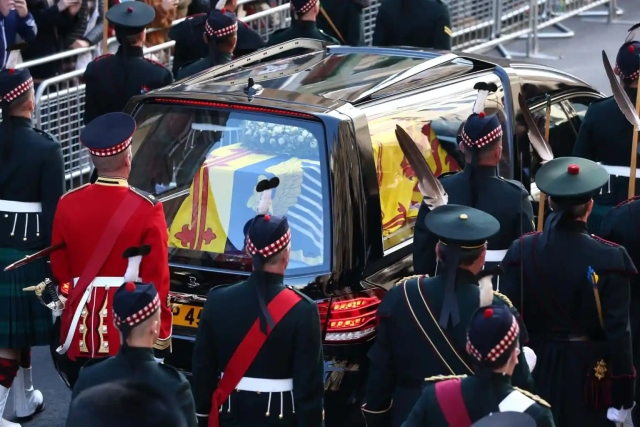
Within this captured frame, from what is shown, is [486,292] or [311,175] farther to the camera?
[311,175]

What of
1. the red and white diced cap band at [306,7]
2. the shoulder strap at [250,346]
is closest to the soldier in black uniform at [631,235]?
the shoulder strap at [250,346]

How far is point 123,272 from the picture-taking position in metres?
5.91

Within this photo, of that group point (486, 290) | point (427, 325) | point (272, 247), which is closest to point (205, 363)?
point (272, 247)

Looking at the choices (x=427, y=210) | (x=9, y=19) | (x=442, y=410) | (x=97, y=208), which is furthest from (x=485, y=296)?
(x=9, y=19)

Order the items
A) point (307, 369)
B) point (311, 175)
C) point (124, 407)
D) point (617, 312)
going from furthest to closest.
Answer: point (311, 175) < point (617, 312) < point (307, 369) < point (124, 407)

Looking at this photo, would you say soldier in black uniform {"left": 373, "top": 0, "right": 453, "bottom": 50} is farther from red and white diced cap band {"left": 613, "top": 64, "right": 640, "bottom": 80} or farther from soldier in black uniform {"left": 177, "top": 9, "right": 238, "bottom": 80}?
red and white diced cap band {"left": 613, "top": 64, "right": 640, "bottom": 80}

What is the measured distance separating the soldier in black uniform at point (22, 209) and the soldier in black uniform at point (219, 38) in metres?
1.93

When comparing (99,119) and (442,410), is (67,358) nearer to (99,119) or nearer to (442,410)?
(99,119)

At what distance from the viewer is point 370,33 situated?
532 inches

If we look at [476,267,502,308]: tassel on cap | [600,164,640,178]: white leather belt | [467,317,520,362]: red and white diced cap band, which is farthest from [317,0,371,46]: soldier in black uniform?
[467,317,520,362]: red and white diced cap band

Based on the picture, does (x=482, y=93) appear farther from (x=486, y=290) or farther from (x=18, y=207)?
(x=18, y=207)

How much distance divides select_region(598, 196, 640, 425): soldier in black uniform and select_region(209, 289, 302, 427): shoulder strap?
78.1 inches

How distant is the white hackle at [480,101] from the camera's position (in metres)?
6.51

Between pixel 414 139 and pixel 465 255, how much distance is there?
168 centimetres
